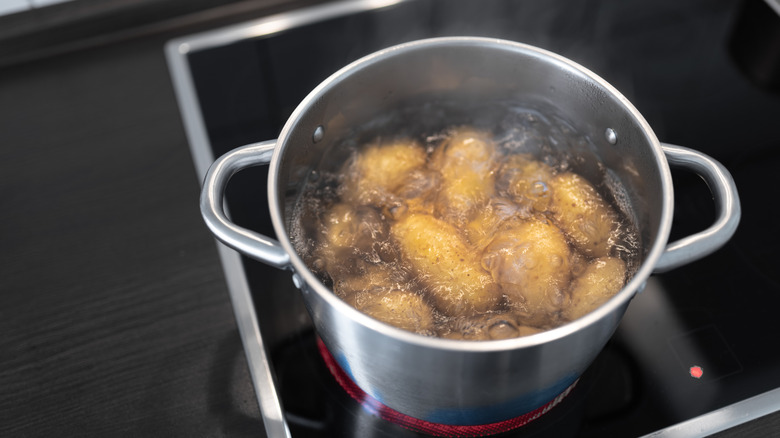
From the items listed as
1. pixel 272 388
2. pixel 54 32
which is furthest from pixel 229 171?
pixel 54 32

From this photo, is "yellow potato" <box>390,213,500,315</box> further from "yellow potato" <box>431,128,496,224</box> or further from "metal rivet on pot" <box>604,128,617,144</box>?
"metal rivet on pot" <box>604,128,617,144</box>

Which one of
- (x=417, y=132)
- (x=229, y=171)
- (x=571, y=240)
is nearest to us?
(x=229, y=171)

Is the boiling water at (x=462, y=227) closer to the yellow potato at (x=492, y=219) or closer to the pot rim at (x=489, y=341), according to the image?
the yellow potato at (x=492, y=219)

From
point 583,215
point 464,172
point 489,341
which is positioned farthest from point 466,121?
point 489,341

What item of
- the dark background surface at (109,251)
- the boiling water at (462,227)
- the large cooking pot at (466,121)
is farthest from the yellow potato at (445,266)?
the dark background surface at (109,251)

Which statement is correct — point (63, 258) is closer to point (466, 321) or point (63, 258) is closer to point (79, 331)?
point (79, 331)

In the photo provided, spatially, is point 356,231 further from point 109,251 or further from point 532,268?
point 109,251
